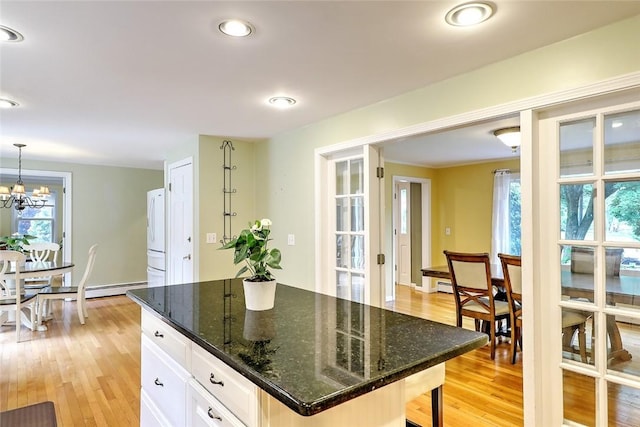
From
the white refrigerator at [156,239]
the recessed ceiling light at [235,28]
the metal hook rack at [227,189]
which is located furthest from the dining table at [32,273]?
the recessed ceiling light at [235,28]

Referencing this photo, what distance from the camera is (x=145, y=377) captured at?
200cm

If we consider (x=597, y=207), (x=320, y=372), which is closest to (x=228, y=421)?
(x=320, y=372)

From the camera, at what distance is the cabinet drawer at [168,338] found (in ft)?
4.97

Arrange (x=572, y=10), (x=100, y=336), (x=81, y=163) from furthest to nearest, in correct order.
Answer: (x=81, y=163) < (x=100, y=336) < (x=572, y=10)

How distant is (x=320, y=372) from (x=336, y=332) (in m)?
0.38

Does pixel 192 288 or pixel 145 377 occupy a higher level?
pixel 192 288

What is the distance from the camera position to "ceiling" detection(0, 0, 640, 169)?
162 cm

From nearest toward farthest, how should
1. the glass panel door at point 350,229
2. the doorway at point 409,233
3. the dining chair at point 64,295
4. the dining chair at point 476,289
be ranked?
the glass panel door at point 350,229
the dining chair at point 476,289
the dining chair at point 64,295
the doorway at point 409,233

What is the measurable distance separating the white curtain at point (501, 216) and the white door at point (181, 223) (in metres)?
4.59

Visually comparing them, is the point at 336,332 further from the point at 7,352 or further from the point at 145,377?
the point at 7,352

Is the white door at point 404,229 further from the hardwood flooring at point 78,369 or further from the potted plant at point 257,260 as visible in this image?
the potted plant at point 257,260

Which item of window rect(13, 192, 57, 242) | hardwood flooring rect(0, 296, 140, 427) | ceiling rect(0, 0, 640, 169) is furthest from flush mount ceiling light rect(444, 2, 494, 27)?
window rect(13, 192, 57, 242)

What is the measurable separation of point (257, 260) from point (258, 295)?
190 mm

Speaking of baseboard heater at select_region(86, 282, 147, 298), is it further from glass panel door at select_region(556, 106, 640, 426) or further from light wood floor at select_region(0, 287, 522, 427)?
glass panel door at select_region(556, 106, 640, 426)
